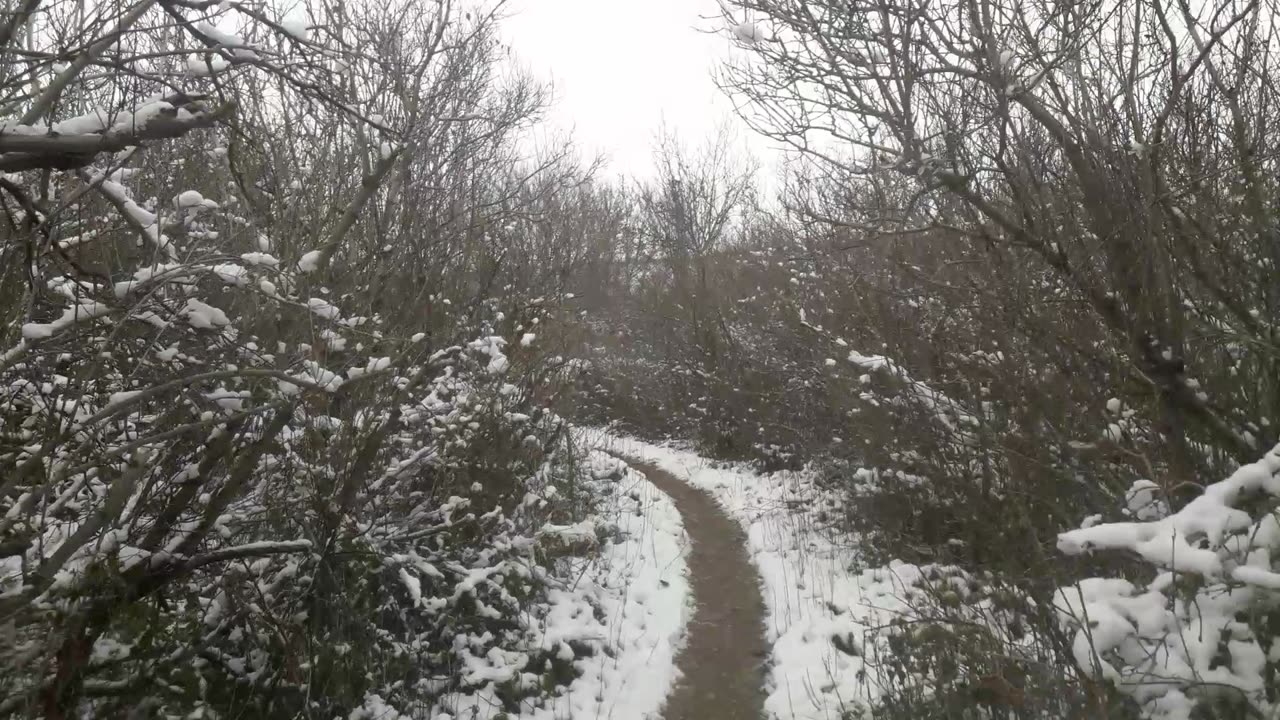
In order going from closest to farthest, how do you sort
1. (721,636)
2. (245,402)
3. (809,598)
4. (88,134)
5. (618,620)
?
Answer: (88,134) → (245,402) → (721,636) → (618,620) → (809,598)

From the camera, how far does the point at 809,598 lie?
648 cm

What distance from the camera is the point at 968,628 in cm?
395

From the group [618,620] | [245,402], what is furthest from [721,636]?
[245,402]

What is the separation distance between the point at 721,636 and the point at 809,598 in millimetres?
983

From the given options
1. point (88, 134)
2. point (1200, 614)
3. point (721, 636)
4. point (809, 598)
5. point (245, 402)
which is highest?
point (88, 134)

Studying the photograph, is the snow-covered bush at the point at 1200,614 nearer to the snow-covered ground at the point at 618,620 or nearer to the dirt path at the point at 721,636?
the dirt path at the point at 721,636

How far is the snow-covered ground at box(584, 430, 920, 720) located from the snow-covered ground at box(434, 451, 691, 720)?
32.7 inches

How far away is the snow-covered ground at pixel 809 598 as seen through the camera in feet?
15.7

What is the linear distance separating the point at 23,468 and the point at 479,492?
3866 millimetres

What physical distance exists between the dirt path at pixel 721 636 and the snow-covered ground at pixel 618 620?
13 cm

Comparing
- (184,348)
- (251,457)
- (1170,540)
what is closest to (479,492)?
(251,457)

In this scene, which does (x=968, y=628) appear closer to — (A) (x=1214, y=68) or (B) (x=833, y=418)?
(A) (x=1214, y=68)

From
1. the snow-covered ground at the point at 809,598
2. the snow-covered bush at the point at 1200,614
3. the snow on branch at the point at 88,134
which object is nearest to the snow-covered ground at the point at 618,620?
the snow-covered ground at the point at 809,598

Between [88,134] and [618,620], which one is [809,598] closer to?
[618,620]
